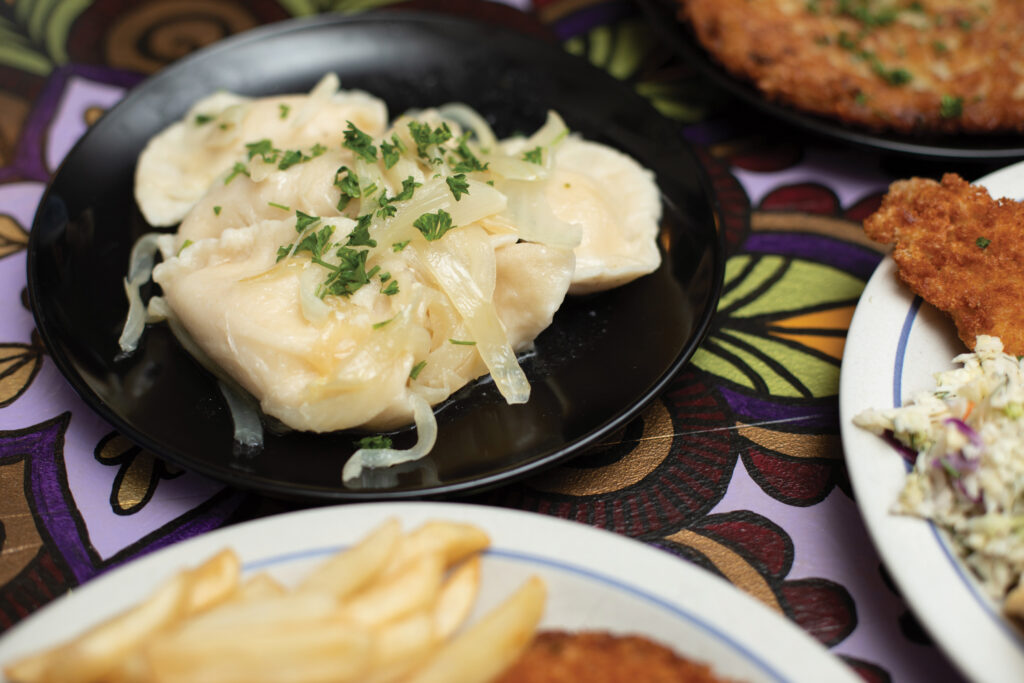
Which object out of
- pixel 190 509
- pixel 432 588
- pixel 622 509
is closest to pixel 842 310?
pixel 622 509

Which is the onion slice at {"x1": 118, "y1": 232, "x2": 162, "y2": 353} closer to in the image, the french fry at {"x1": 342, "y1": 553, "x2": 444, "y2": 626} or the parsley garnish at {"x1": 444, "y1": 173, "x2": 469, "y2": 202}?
the parsley garnish at {"x1": 444, "y1": 173, "x2": 469, "y2": 202}

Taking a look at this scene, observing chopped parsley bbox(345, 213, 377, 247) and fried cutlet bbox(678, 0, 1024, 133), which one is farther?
fried cutlet bbox(678, 0, 1024, 133)

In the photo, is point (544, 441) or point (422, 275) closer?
point (544, 441)

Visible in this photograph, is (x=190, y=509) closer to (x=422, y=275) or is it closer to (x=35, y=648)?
(x=35, y=648)

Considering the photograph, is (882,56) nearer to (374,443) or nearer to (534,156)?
(534,156)

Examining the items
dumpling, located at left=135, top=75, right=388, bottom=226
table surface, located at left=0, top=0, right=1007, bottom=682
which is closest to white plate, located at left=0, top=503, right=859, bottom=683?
table surface, located at left=0, top=0, right=1007, bottom=682

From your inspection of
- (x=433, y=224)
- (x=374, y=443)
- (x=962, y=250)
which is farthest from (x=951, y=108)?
(x=374, y=443)

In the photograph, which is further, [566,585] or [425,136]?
[425,136]

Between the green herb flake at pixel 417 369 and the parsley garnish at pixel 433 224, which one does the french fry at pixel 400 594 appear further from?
the parsley garnish at pixel 433 224
